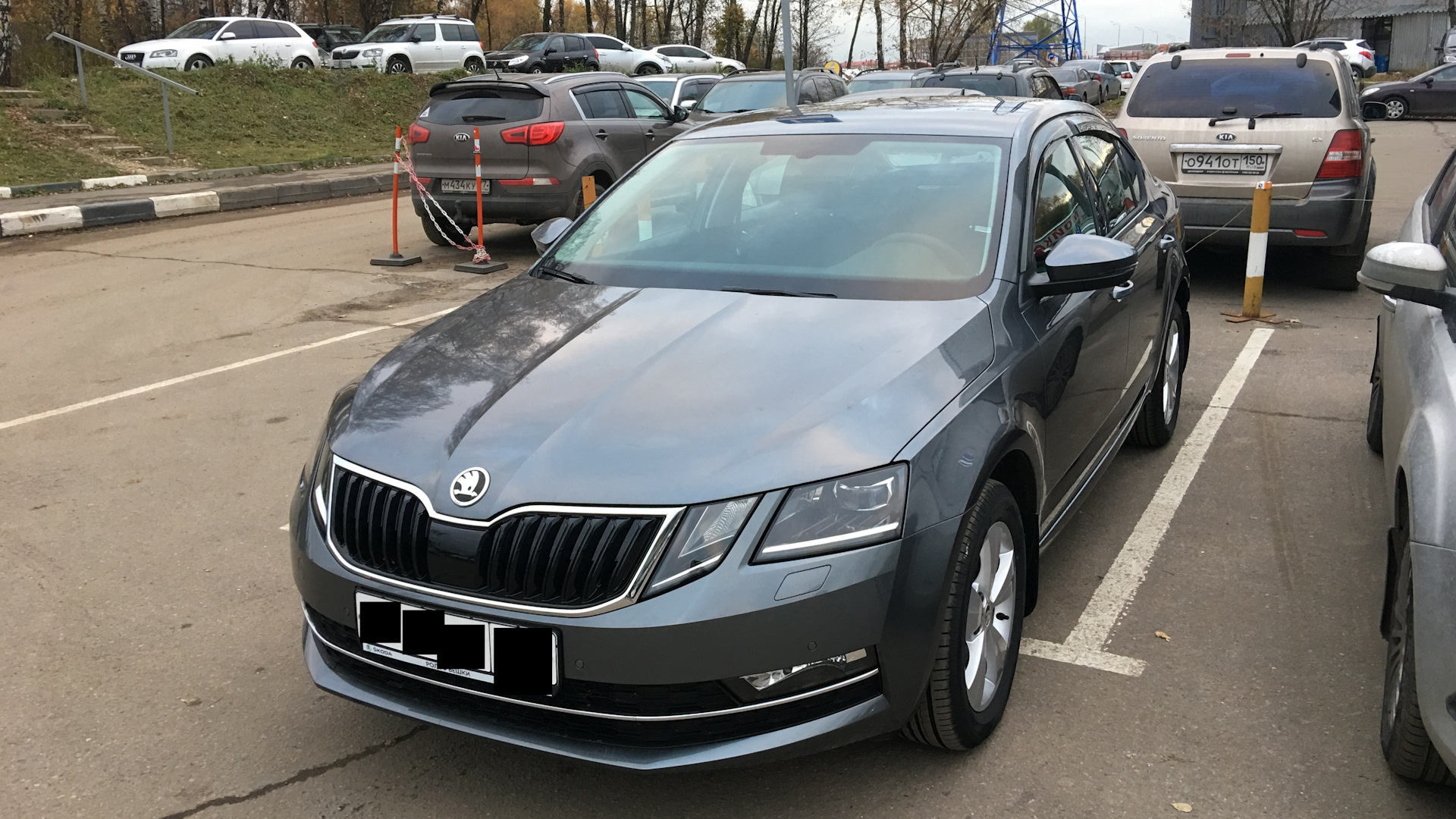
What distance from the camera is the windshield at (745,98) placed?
46.9 feet

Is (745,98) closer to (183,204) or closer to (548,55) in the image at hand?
(183,204)

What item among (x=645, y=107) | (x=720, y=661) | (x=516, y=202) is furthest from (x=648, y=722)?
(x=645, y=107)

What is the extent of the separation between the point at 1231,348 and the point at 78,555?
626cm

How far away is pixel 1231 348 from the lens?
722 centimetres

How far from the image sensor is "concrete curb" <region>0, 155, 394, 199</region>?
48.4 ft

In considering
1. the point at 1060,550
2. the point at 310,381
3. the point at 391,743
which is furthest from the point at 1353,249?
the point at 391,743

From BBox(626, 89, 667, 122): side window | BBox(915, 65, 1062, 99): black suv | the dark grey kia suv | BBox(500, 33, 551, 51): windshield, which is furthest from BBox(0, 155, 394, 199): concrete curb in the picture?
BBox(500, 33, 551, 51): windshield

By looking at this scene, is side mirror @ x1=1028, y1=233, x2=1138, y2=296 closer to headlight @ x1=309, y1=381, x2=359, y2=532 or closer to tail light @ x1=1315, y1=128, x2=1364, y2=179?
headlight @ x1=309, y1=381, x2=359, y2=532

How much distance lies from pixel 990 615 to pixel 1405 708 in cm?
94

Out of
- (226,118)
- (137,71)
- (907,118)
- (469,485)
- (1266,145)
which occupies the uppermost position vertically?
(137,71)

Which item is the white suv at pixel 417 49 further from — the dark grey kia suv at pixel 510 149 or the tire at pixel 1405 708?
the tire at pixel 1405 708

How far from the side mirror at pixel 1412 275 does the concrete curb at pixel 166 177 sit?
15434 millimetres

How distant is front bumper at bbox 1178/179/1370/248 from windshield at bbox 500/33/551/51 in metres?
28.3

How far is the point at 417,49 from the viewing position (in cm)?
3038
